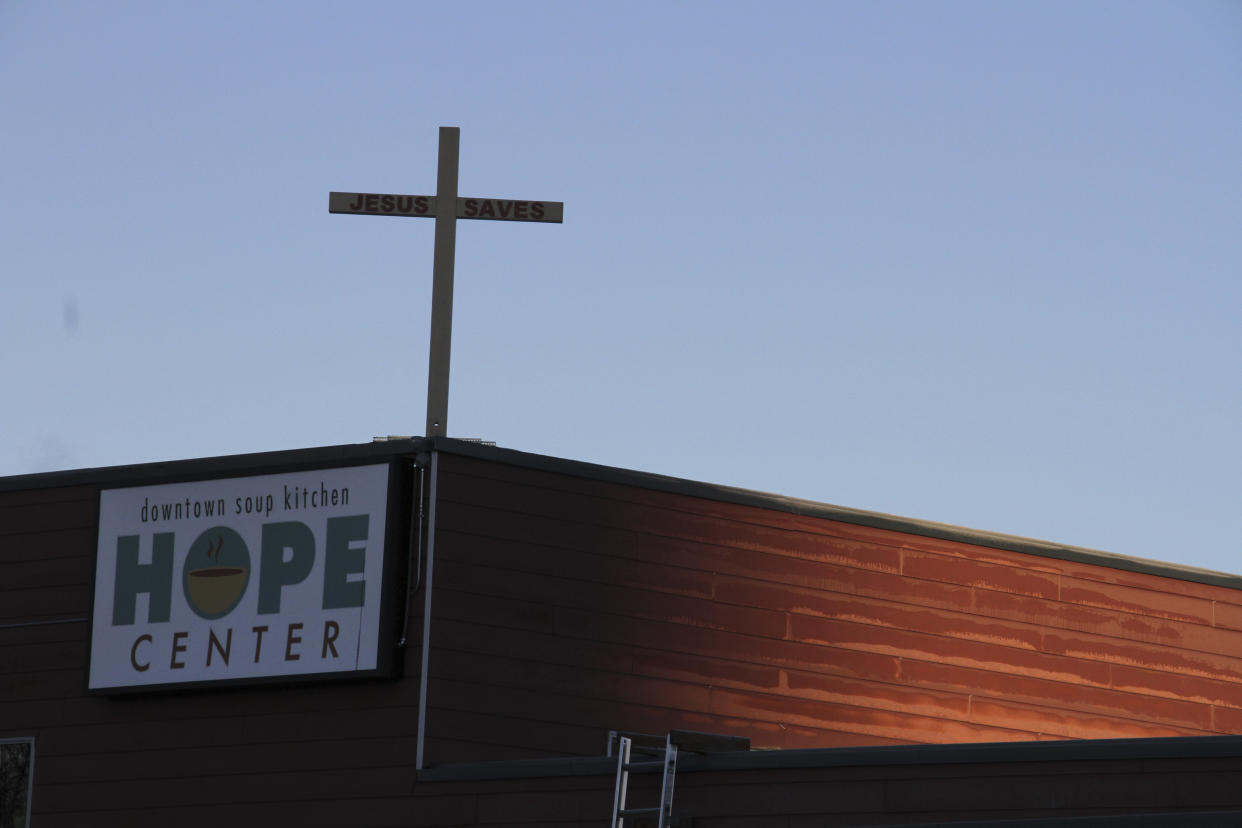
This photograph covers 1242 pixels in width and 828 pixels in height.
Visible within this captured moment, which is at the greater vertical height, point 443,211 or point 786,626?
point 443,211

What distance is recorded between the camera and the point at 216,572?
14898 mm

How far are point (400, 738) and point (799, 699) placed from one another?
378cm

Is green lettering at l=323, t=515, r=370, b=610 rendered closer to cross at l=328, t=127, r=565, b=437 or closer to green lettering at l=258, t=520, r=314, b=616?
green lettering at l=258, t=520, r=314, b=616

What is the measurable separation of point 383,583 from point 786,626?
378 cm

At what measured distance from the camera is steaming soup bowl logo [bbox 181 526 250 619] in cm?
1480

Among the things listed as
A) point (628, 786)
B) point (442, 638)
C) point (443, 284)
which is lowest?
point (628, 786)

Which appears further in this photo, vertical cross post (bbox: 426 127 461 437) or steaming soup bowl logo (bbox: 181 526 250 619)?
vertical cross post (bbox: 426 127 461 437)

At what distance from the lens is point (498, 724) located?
47.0 ft

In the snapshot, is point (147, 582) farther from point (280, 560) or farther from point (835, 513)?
point (835, 513)

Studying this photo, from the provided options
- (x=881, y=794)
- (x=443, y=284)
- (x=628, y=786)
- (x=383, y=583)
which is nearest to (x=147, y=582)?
(x=383, y=583)

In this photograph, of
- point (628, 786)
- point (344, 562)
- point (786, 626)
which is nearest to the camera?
point (628, 786)

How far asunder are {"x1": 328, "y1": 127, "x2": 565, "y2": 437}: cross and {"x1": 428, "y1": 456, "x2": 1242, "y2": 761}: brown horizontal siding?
5.94 ft

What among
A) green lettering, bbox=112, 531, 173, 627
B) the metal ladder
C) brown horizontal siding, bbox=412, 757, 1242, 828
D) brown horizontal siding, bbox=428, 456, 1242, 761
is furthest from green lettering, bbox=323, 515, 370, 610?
the metal ladder

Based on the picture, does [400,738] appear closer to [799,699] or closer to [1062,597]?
[799,699]
